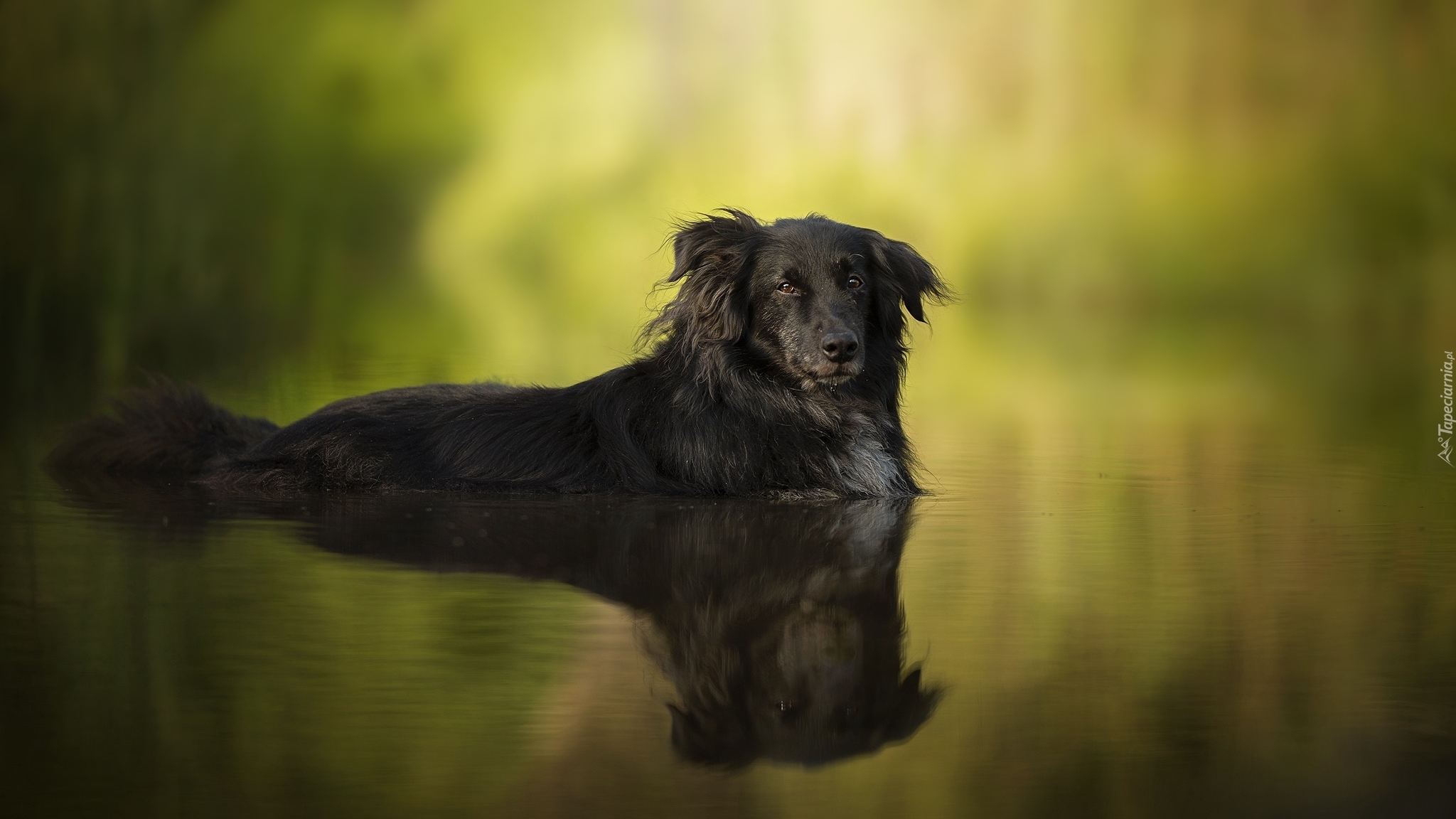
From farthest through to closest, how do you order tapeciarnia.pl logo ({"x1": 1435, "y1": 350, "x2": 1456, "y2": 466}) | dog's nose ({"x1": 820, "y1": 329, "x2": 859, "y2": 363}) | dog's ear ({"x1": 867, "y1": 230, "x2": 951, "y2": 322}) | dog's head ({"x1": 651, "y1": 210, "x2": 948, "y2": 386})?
1. tapeciarnia.pl logo ({"x1": 1435, "y1": 350, "x2": 1456, "y2": 466})
2. dog's ear ({"x1": 867, "y1": 230, "x2": 951, "y2": 322})
3. dog's head ({"x1": 651, "y1": 210, "x2": 948, "y2": 386})
4. dog's nose ({"x1": 820, "y1": 329, "x2": 859, "y2": 363})

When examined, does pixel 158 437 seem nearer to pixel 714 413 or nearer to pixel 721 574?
pixel 714 413

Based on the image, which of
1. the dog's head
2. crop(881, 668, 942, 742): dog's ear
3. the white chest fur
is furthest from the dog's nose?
crop(881, 668, 942, 742): dog's ear

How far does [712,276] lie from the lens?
21.4ft

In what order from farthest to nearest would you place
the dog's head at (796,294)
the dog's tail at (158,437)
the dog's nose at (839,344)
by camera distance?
the dog's tail at (158,437) → the dog's head at (796,294) → the dog's nose at (839,344)

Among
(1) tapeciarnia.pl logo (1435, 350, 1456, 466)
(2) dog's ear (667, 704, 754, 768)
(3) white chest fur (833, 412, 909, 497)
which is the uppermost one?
(1) tapeciarnia.pl logo (1435, 350, 1456, 466)

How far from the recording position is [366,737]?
3.13 meters

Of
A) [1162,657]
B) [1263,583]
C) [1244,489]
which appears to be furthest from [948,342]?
[1162,657]

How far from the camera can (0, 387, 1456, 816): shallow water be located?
297 cm

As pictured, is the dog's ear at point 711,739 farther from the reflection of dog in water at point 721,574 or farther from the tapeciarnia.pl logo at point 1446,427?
the tapeciarnia.pl logo at point 1446,427

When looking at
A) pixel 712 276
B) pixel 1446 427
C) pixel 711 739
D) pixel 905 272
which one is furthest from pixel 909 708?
pixel 1446 427

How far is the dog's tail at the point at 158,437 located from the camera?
7.03 metres

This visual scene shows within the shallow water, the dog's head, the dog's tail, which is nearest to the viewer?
the shallow water

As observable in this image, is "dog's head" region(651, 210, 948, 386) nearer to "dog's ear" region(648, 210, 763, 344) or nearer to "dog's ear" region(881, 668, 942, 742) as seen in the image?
"dog's ear" region(648, 210, 763, 344)

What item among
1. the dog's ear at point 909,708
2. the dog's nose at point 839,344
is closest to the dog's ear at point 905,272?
the dog's nose at point 839,344
